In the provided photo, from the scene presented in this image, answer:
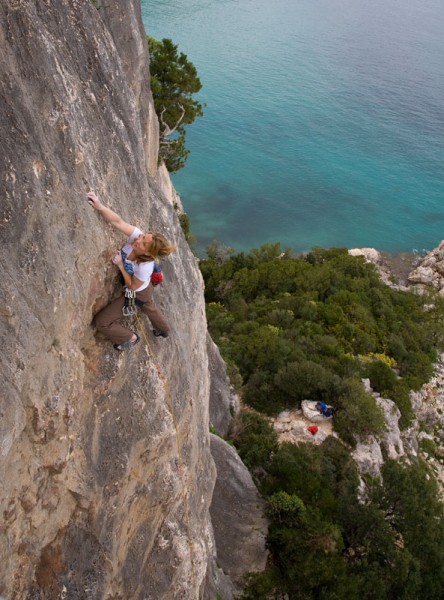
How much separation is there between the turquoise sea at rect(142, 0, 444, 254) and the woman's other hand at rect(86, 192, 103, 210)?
4569 cm

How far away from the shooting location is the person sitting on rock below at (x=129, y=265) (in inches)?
307

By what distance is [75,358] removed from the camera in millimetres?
7852

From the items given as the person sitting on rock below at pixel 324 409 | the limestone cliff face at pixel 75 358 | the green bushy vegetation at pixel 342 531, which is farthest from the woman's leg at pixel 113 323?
the person sitting on rock below at pixel 324 409

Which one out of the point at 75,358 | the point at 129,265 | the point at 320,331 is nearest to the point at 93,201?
the point at 129,265

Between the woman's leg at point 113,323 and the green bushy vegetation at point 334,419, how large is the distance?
12.1 m

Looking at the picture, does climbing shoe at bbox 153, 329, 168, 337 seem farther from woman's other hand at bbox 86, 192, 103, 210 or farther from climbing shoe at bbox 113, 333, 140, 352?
woman's other hand at bbox 86, 192, 103, 210

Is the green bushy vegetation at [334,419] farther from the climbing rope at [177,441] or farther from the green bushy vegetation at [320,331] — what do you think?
the climbing rope at [177,441]

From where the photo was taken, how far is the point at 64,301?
7355 millimetres

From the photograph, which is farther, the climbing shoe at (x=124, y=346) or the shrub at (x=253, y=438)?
the shrub at (x=253, y=438)

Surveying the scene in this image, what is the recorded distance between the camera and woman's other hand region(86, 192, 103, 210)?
7.75 meters

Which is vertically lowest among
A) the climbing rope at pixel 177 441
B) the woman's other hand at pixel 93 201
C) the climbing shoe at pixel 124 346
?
the climbing rope at pixel 177 441

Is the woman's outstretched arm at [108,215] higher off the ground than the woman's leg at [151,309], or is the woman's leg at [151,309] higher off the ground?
the woman's outstretched arm at [108,215]

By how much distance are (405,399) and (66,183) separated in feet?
85.5

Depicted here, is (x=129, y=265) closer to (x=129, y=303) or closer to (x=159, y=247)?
(x=129, y=303)
